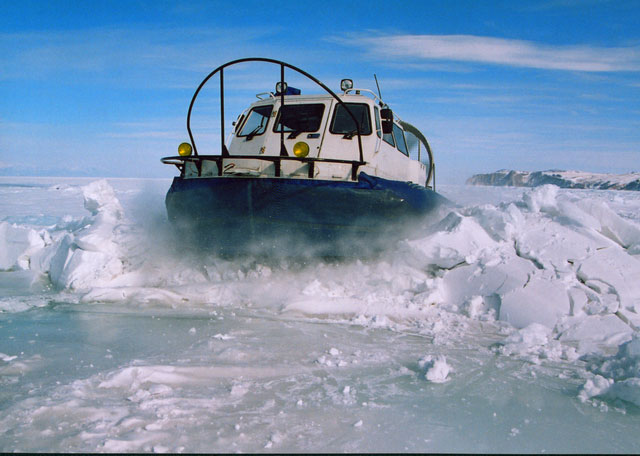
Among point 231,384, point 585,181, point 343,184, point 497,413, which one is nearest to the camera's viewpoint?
point 497,413

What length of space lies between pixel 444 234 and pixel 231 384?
2883 millimetres

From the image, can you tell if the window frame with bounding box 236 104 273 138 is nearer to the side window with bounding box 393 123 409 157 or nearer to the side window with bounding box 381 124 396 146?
the side window with bounding box 381 124 396 146

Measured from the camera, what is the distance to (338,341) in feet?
11.8

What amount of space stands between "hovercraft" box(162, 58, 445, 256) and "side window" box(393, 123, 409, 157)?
664 mm

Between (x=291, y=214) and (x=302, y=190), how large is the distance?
27cm

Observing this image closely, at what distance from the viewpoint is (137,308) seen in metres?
4.51

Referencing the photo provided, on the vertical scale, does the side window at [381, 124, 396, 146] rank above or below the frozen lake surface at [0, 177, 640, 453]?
above

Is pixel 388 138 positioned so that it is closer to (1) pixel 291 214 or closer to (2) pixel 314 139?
(2) pixel 314 139

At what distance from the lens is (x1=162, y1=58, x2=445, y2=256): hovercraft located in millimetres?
4773

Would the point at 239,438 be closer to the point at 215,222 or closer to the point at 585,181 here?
the point at 215,222

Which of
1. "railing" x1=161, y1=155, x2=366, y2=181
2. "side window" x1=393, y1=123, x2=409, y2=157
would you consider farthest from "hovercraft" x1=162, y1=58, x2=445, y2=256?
"side window" x1=393, y1=123, x2=409, y2=157

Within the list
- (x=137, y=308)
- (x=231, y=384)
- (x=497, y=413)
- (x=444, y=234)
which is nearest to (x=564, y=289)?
(x=444, y=234)

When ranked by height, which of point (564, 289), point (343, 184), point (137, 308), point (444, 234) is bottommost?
point (137, 308)

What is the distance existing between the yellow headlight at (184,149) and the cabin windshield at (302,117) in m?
1.08
